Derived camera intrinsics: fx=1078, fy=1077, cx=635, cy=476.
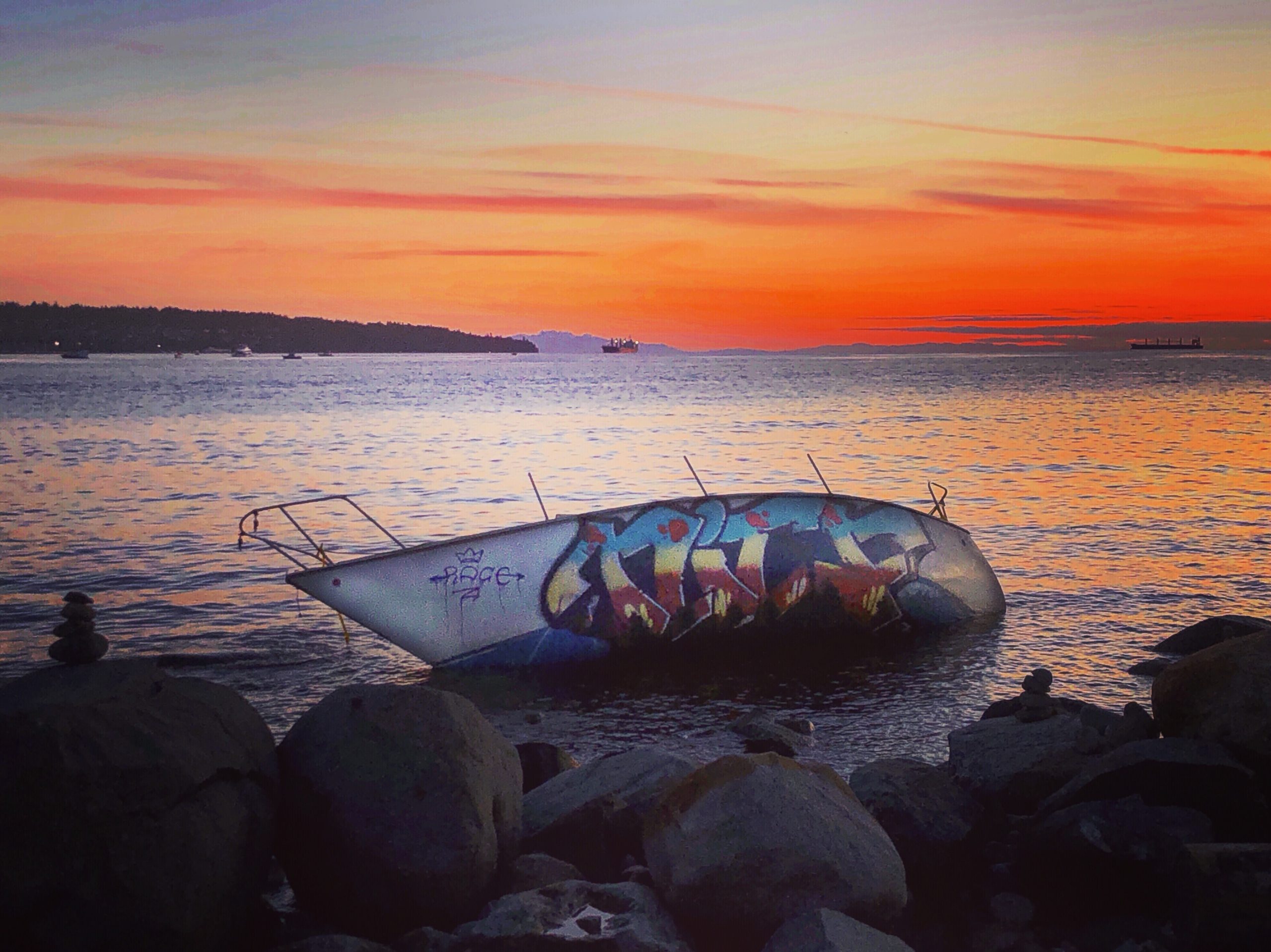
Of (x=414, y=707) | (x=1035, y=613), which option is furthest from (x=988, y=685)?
(x=414, y=707)

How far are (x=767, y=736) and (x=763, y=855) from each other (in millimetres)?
4339

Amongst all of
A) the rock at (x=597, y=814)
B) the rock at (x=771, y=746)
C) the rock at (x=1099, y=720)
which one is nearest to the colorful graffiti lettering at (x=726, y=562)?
the rock at (x=771, y=746)

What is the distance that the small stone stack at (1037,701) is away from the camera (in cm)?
924

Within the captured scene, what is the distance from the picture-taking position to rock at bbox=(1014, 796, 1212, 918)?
6.85 meters

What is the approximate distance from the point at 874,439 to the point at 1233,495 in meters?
20.2

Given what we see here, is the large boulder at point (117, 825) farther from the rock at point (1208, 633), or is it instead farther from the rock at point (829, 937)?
the rock at point (1208, 633)

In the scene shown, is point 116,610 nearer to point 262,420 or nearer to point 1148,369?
point 262,420

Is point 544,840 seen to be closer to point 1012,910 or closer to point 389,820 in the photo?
point 389,820

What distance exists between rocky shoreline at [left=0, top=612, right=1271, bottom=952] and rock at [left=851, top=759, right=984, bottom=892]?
2 centimetres

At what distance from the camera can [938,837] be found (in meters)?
7.36

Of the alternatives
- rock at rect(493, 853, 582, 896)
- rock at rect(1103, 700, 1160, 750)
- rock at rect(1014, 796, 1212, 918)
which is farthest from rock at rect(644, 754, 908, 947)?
rock at rect(1103, 700, 1160, 750)

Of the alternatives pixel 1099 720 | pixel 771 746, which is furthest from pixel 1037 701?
pixel 771 746

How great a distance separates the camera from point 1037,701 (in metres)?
9.29

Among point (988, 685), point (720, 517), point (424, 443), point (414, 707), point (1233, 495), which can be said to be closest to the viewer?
point (414, 707)
